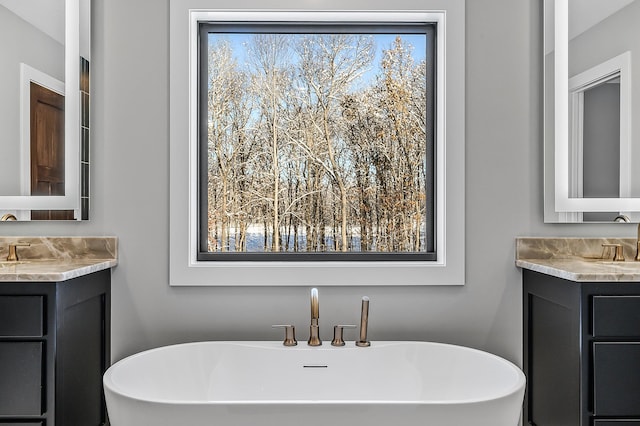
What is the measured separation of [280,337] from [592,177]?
4.86 ft

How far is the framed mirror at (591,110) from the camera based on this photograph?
6.79ft

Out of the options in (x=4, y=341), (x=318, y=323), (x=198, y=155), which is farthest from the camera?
(x=198, y=155)

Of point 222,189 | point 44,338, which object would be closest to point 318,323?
point 222,189

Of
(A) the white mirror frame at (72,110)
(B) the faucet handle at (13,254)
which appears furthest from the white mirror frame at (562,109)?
(B) the faucet handle at (13,254)

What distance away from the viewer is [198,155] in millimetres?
2246

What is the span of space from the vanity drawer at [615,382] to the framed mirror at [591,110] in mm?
640

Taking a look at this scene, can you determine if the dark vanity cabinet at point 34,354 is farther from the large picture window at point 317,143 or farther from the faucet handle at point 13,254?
the large picture window at point 317,143

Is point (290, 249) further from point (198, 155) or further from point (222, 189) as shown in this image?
point (198, 155)

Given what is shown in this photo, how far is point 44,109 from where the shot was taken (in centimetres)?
205

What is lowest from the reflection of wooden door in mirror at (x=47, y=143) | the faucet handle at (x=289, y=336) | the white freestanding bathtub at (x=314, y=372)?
the white freestanding bathtub at (x=314, y=372)


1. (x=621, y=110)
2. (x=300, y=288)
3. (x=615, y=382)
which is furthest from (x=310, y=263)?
(x=621, y=110)

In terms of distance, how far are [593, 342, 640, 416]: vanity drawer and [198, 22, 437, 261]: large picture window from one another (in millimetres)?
908

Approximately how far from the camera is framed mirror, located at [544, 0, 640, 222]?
2070mm

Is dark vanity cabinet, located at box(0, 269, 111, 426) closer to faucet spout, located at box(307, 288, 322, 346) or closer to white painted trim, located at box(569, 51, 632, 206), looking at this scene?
faucet spout, located at box(307, 288, 322, 346)
